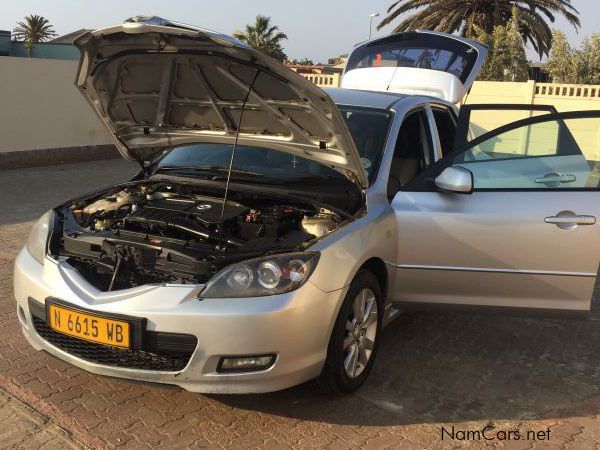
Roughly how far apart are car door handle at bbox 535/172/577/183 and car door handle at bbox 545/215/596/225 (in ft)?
0.99

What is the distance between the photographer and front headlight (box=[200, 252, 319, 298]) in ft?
9.20

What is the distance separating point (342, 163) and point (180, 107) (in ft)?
4.13

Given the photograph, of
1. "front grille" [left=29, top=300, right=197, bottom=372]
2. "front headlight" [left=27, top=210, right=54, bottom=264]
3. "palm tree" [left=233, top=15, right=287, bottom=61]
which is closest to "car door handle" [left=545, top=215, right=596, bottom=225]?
"front grille" [left=29, top=300, right=197, bottom=372]

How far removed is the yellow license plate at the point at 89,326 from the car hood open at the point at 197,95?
144 centimetres

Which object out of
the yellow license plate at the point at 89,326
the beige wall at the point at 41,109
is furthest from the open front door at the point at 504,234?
the beige wall at the point at 41,109

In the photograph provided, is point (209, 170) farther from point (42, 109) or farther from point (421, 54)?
point (42, 109)

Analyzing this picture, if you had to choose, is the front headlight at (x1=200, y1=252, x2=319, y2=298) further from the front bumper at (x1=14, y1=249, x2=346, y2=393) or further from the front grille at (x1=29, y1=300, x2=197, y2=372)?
the front grille at (x1=29, y1=300, x2=197, y2=372)

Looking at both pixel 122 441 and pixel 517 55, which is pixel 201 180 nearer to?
pixel 122 441

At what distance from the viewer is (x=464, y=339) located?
4.33m

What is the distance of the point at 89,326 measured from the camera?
111 inches

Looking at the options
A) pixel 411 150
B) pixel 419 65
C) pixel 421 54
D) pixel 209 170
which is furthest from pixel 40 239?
pixel 421 54

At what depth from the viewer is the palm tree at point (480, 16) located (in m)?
22.4

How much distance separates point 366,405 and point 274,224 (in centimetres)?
113

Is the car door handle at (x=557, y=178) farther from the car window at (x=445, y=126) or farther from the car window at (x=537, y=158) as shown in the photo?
the car window at (x=445, y=126)
